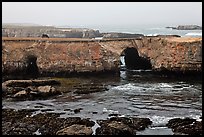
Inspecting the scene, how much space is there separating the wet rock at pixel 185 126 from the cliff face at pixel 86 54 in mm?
19999

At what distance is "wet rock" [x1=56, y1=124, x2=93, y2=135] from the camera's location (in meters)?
23.9

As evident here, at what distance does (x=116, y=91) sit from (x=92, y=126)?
43.1 ft

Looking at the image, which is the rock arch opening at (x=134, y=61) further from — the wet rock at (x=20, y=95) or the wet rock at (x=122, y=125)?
the wet rock at (x=122, y=125)

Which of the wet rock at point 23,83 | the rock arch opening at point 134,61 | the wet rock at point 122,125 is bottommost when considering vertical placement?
the wet rock at point 122,125

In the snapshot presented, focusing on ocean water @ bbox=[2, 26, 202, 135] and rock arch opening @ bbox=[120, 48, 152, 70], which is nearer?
ocean water @ bbox=[2, 26, 202, 135]

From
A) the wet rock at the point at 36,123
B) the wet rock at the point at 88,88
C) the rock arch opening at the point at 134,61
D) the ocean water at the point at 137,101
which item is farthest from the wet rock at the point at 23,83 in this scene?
the rock arch opening at the point at 134,61

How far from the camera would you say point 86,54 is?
49.0m

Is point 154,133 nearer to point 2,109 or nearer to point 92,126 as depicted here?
point 92,126

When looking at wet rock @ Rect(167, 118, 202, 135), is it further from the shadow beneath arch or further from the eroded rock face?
the shadow beneath arch

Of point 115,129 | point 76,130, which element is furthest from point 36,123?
point 115,129

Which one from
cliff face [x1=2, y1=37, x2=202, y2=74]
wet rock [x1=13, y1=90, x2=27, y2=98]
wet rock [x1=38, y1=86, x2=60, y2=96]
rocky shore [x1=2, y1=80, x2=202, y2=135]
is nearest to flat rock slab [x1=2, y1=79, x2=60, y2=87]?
wet rock [x1=38, y1=86, x2=60, y2=96]

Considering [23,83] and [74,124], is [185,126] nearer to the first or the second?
[74,124]

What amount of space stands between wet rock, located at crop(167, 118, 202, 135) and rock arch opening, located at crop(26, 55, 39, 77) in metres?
25.6

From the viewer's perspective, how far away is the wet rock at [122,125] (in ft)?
80.9
